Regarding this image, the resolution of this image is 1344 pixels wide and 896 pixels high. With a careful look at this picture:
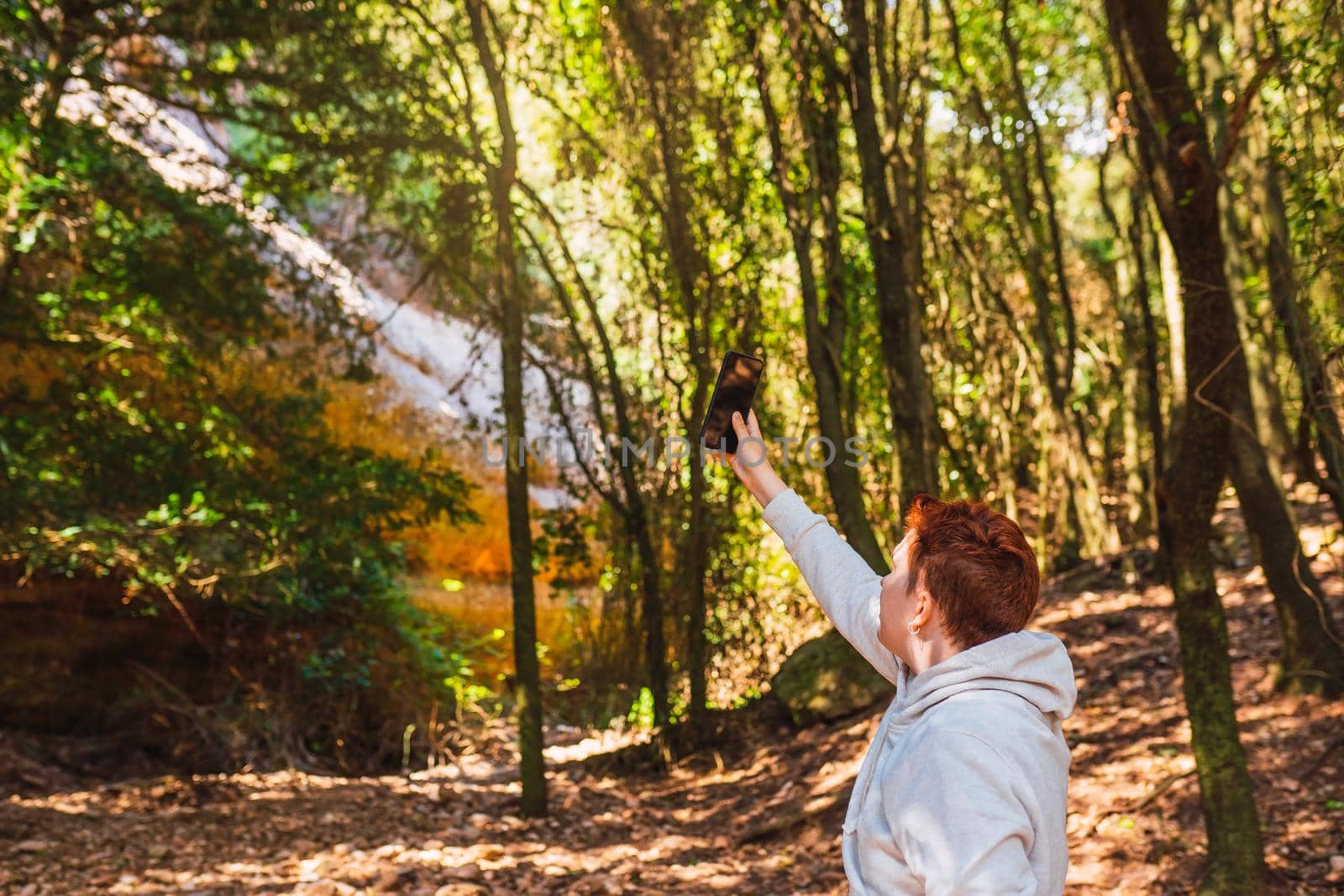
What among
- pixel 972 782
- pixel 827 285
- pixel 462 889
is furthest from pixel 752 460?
pixel 827 285

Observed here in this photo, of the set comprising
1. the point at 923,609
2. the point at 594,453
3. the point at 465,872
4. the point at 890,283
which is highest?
the point at 890,283

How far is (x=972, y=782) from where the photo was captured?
141cm

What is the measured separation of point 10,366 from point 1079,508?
1100 centimetres

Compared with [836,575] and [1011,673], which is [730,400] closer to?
[836,575]

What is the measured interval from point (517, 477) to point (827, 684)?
3294 mm

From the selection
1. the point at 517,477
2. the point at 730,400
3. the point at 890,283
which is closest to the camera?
the point at 730,400

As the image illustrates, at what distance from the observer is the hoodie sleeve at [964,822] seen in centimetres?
136

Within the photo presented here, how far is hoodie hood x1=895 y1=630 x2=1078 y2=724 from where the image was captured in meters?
1.54

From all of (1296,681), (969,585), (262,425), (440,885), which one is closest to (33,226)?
(262,425)

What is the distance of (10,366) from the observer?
10.2 meters

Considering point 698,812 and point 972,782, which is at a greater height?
point 972,782

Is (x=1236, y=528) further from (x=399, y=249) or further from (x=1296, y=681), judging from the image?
(x=399, y=249)

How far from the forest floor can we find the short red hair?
3.10 meters

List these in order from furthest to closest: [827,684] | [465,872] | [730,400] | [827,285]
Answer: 1. [827,684]
2. [827,285]
3. [465,872]
4. [730,400]
